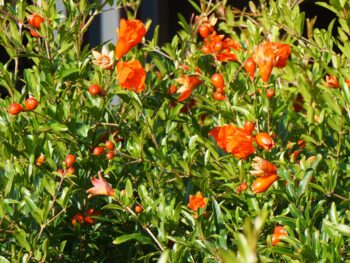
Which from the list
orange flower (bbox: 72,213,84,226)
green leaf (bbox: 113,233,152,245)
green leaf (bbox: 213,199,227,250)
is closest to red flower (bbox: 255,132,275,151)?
green leaf (bbox: 213,199,227,250)

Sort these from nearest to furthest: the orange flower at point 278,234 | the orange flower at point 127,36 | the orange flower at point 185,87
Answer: the orange flower at point 278,234 → the orange flower at point 127,36 → the orange flower at point 185,87

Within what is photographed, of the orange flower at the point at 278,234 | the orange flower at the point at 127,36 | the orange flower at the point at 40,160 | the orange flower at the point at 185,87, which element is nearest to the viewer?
the orange flower at the point at 278,234

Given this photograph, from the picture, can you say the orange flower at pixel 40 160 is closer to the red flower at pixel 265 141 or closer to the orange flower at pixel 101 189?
the orange flower at pixel 101 189

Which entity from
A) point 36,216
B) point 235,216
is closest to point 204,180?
point 235,216

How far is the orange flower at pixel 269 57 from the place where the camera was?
1.83m

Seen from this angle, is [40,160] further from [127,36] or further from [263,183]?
[263,183]

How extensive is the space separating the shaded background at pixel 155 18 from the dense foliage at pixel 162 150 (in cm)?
133

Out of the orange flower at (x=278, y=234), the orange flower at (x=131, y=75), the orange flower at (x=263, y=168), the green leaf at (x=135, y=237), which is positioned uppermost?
the orange flower at (x=131, y=75)

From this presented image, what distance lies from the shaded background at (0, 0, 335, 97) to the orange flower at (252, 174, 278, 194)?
1839mm

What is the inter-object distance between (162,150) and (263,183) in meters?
0.34

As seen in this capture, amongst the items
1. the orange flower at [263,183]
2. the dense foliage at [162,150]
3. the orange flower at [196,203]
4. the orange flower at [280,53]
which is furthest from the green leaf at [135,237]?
the orange flower at [280,53]

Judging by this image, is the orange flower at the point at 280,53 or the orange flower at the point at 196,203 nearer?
the orange flower at the point at 196,203

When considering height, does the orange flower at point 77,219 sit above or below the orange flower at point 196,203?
below

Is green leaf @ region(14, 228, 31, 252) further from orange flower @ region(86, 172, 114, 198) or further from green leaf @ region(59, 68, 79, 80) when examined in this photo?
green leaf @ region(59, 68, 79, 80)
